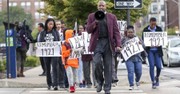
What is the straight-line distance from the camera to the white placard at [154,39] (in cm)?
1282

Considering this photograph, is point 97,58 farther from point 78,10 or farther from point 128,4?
point 78,10

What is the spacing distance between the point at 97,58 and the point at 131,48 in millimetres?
1945

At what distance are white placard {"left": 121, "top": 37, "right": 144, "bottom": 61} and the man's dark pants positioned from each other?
5.31ft

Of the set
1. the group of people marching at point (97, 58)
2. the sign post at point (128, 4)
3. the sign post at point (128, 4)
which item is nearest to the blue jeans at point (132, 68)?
the group of people marching at point (97, 58)

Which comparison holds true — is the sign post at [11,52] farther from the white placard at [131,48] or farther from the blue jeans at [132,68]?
the blue jeans at [132,68]

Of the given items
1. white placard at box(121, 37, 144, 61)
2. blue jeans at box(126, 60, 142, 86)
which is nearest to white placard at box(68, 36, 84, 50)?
white placard at box(121, 37, 144, 61)

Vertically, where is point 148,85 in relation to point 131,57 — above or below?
below

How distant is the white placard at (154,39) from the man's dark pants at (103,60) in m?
2.57

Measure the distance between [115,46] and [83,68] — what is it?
2667 millimetres

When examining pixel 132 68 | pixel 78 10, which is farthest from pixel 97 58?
pixel 78 10

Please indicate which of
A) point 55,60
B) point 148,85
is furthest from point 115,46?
point 148,85

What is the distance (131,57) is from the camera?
12.2m

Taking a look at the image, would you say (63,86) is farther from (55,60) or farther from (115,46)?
(115,46)

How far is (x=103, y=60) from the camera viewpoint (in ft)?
34.6
